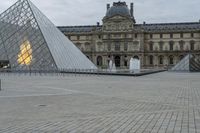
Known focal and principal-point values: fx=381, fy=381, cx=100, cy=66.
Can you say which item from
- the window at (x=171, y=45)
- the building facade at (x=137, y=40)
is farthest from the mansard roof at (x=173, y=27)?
the window at (x=171, y=45)

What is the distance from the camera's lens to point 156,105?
1141 centimetres

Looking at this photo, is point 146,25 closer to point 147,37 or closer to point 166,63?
point 147,37

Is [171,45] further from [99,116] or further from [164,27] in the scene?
[99,116]

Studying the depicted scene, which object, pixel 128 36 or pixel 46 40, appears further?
pixel 128 36

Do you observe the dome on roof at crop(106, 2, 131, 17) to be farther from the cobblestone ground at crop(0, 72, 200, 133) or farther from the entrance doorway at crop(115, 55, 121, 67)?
the cobblestone ground at crop(0, 72, 200, 133)

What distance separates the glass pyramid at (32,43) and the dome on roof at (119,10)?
58053 mm

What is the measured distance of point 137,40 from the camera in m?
105

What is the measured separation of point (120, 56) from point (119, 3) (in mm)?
14707

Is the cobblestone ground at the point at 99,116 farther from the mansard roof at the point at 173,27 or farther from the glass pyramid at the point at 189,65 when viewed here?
the mansard roof at the point at 173,27

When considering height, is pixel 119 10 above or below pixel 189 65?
above

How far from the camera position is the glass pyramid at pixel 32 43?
134ft

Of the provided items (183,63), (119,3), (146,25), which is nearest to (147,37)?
(146,25)

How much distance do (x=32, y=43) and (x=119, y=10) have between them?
63.9 metres

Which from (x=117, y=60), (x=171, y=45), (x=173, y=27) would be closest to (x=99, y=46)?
(x=117, y=60)
